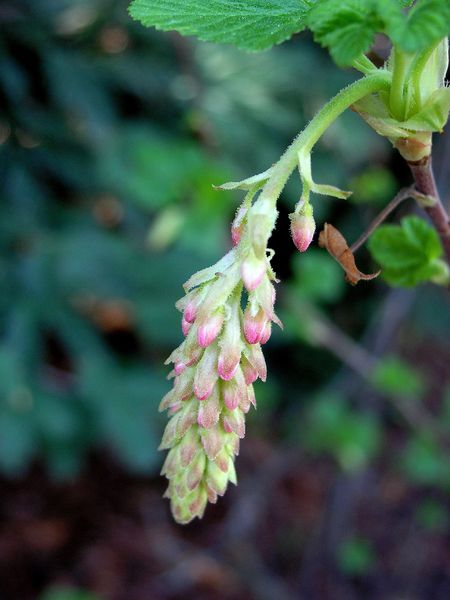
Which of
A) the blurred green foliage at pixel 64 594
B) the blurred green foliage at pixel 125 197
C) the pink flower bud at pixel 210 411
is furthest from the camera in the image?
the blurred green foliage at pixel 64 594

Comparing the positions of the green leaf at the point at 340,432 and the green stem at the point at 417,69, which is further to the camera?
the green leaf at the point at 340,432

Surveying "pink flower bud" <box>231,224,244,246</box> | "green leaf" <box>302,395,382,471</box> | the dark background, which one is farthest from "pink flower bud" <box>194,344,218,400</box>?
"green leaf" <box>302,395,382,471</box>

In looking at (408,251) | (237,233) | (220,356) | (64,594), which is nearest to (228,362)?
(220,356)

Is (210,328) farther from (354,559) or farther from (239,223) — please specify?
(354,559)

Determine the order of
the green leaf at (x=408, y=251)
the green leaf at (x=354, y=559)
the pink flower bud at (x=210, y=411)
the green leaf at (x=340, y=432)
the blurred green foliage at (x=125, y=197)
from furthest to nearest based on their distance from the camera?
the green leaf at (x=354, y=559)
the green leaf at (x=340, y=432)
the blurred green foliage at (x=125, y=197)
the green leaf at (x=408, y=251)
the pink flower bud at (x=210, y=411)

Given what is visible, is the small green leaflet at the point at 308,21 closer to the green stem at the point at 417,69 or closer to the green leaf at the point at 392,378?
the green stem at the point at 417,69

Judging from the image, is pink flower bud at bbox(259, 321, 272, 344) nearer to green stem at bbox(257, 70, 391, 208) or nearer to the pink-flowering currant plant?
the pink-flowering currant plant

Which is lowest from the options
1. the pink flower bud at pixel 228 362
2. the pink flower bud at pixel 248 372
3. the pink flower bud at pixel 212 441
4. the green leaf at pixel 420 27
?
the pink flower bud at pixel 212 441

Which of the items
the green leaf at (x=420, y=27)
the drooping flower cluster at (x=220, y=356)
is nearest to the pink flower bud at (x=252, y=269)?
the drooping flower cluster at (x=220, y=356)
